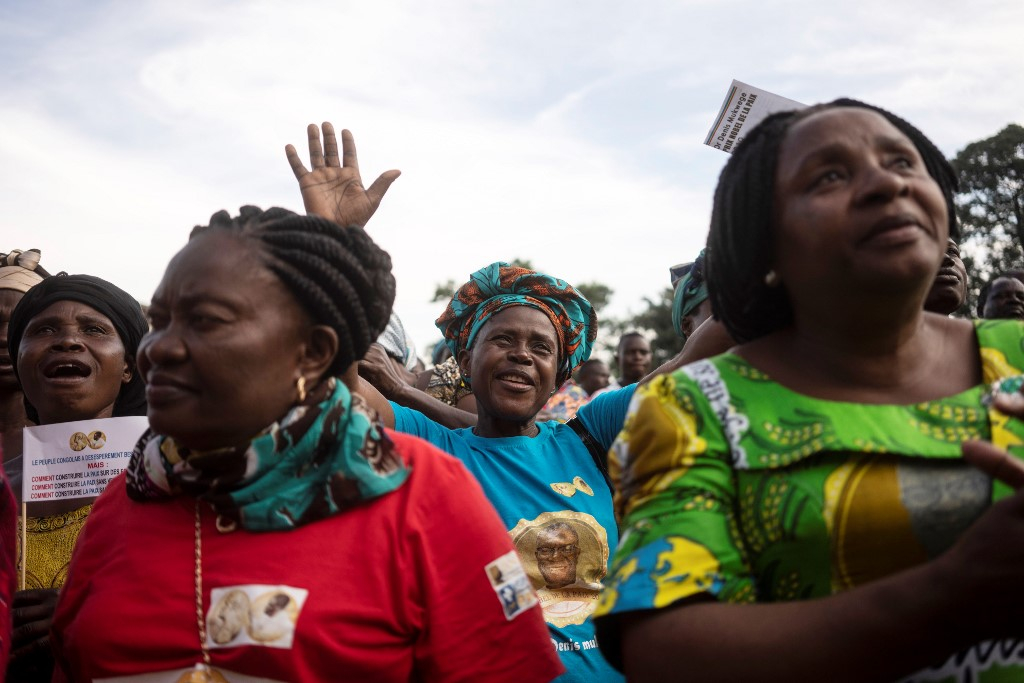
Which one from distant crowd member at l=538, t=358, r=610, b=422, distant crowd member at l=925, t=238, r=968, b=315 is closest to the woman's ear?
distant crowd member at l=925, t=238, r=968, b=315

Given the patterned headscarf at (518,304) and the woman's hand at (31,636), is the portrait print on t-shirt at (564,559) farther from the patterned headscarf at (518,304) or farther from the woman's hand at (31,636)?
the woman's hand at (31,636)

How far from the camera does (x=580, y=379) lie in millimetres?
12508

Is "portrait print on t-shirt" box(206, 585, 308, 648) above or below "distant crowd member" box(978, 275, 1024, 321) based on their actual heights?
below

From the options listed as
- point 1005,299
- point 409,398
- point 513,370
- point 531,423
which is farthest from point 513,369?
point 1005,299

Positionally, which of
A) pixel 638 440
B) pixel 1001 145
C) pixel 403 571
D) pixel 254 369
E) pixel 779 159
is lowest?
pixel 403 571

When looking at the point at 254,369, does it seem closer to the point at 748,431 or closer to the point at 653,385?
the point at 653,385

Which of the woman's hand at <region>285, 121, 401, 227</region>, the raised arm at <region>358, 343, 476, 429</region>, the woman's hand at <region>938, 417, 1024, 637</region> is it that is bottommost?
the woman's hand at <region>938, 417, 1024, 637</region>

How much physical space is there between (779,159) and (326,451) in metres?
1.21

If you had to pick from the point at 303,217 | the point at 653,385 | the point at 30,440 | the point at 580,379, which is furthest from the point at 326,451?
the point at 580,379

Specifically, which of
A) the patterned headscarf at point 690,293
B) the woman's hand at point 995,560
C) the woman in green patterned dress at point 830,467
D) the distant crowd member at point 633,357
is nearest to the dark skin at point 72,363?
the patterned headscarf at point 690,293

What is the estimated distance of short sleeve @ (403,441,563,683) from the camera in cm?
201

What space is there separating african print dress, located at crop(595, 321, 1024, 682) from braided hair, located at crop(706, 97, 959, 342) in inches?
11.7

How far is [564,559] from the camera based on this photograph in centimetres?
308

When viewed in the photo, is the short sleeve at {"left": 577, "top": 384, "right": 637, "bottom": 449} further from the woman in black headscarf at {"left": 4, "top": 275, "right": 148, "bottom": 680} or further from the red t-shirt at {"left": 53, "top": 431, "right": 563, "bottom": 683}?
the woman in black headscarf at {"left": 4, "top": 275, "right": 148, "bottom": 680}
